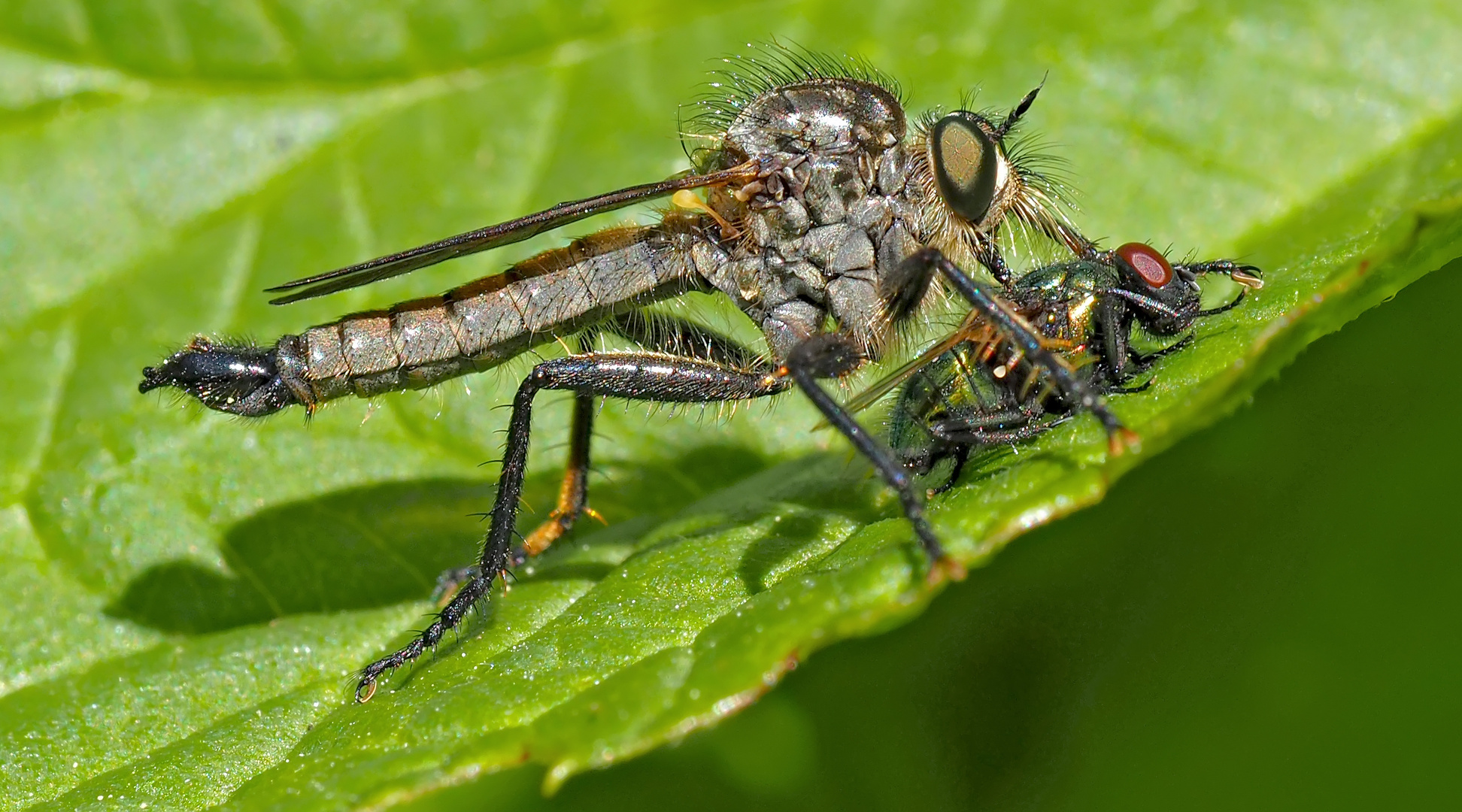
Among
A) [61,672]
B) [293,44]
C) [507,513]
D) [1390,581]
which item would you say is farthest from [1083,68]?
[61,672]

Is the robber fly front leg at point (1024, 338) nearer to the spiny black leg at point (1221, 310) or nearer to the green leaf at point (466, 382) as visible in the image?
the green leaf at point (466, 382)

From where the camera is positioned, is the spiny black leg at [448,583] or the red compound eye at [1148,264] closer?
the red compound eye at [1148,264]

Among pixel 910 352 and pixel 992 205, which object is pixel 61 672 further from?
pixel 992 205

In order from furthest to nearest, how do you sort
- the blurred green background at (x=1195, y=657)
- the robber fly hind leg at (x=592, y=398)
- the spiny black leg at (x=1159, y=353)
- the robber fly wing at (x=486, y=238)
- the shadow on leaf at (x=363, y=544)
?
the robber fly hind leg at (x=592, y=398) → the shadow on leaf at (x=363, y=544) → the robber fly wing at (x=486, y=238) → the spiny black leg at (x=1159, y=353) → the blurred green background at (x=1195, y=657)

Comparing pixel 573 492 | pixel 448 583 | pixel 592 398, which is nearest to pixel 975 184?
pixel 592 398

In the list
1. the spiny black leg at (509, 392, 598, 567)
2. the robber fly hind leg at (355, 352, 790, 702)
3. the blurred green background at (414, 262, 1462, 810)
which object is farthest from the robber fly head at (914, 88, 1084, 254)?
the spiny black leg at (509, 392, 598, 567)

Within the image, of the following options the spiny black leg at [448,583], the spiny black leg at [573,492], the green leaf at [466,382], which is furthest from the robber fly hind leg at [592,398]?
the spiny black leg at [448,583]

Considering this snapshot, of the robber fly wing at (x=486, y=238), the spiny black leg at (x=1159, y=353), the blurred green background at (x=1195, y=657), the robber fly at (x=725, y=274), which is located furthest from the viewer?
the robber fly at (x=725, y=274)

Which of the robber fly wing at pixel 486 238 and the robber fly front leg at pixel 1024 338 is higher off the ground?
the robber fly wing at pixel 486 238
